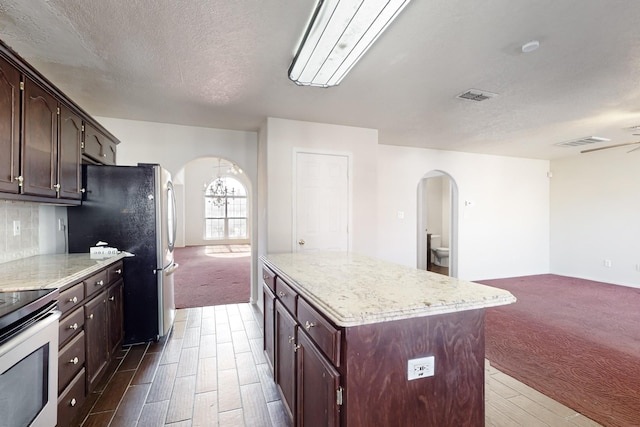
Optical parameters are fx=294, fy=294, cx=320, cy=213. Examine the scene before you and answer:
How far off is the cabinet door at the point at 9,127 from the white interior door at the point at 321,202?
2.51 m

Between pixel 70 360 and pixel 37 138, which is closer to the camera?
pixel 70 360

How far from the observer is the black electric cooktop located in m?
1.18

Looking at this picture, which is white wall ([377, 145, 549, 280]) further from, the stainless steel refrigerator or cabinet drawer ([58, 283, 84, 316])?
cabinet drawer ([58, 283, 84, 316])

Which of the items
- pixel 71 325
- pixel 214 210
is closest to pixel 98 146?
pixel 71 325

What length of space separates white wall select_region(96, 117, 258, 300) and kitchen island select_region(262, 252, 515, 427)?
303 centimetres

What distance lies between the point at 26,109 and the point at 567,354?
186 inches

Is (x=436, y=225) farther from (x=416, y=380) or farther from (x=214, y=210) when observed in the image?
(x=214, y=210)

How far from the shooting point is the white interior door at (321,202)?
149 inches

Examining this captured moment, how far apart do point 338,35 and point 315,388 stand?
1902 millimetres

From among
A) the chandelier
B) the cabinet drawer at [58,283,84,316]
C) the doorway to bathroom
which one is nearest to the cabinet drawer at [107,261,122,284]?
the cabinet drawer at [58,283,84,316]

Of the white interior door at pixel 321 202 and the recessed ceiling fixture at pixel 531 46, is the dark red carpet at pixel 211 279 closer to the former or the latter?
the white interior door at pixel 321 202

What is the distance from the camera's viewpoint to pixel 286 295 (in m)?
1.79

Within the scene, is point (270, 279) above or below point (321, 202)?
below

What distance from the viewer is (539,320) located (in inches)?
143
